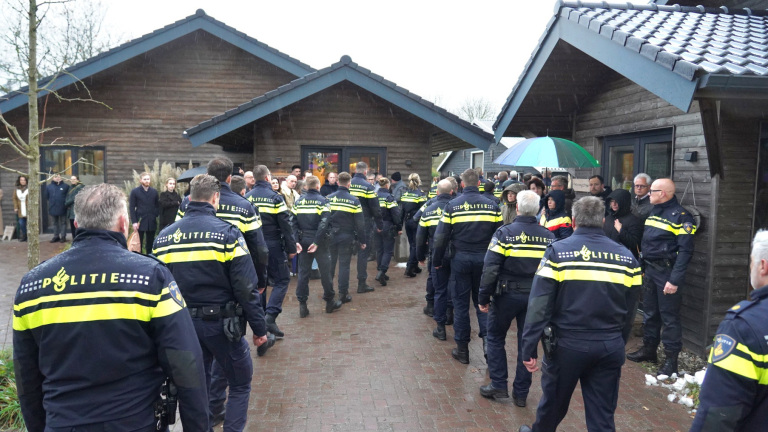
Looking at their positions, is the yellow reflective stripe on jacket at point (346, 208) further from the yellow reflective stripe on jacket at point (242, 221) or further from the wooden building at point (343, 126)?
the wooden building at point (343, 126)

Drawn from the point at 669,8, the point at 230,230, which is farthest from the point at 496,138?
the point at 230,230

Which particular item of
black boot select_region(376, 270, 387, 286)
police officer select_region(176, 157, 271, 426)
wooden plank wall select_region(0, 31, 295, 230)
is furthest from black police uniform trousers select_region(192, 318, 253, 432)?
wooden plank wall select_region(0, 31, 295, 230)

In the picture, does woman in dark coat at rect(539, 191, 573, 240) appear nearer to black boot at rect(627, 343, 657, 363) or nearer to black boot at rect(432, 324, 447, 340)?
black boot at rect(627, 343, 657, 363)

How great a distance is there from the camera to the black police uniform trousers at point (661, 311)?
211 inches

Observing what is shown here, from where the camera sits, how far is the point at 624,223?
6035mm

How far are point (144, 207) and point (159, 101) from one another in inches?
212

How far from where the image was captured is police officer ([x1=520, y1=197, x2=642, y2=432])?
11.2ft

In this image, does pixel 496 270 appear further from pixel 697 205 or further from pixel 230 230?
pixel 697 205

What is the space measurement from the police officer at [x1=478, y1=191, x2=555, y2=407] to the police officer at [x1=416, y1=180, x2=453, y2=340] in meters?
1.45

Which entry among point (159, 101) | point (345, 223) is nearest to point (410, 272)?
point (345, 223)

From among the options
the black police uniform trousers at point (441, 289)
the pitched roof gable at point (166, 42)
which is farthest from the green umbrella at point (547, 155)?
the pitched roof gable at point (166, 42)

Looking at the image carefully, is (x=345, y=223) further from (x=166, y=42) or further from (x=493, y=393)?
(x=166, y=42)

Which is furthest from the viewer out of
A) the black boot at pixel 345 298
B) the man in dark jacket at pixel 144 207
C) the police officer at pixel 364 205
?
the man in dark jacket at pixel 144 207

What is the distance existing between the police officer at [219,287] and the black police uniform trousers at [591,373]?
224 cm
